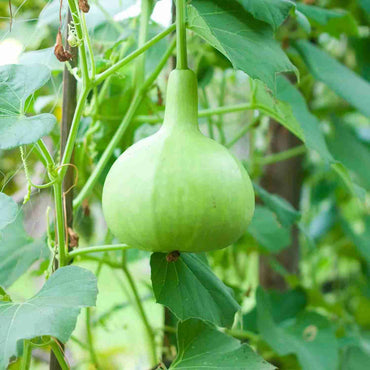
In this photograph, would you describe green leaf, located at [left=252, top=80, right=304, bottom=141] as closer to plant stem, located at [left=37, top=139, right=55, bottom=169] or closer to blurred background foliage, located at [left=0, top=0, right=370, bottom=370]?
blurred background foliage, located at [left=0, top=0, right=370, bottom=370]

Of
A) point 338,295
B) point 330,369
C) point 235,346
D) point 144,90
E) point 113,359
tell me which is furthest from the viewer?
point 338,295

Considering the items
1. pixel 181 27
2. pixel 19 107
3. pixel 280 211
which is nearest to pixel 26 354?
pixel 19 107

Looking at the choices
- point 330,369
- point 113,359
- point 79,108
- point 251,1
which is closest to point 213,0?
point 251,1

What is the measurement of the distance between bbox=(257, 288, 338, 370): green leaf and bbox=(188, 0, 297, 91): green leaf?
0.56 metres

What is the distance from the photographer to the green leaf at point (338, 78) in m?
0.97

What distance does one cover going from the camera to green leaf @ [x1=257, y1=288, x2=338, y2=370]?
1.01 metres

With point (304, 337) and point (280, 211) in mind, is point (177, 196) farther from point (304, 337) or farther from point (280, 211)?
point (304, 337)

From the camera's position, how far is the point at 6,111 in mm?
546

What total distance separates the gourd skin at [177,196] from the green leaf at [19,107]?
74mm

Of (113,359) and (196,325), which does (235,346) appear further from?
(113,359)

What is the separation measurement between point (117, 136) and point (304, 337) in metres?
0.58

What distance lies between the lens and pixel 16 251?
33.9 inches

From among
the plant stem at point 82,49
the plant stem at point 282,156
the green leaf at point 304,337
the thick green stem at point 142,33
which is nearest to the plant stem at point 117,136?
the thick green stem at point 142,33

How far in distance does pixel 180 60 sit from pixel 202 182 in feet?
0.42
